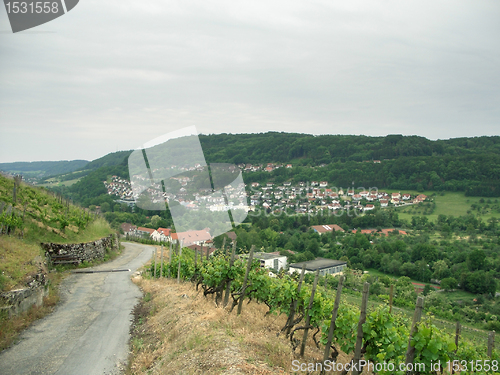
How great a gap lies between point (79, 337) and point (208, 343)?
13.6ft

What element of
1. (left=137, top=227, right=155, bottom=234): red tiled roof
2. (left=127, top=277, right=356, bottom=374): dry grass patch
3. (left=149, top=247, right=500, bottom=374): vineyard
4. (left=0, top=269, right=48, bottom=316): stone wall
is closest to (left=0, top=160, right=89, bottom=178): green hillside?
(left=137, top=227, right=155, bottom=234): red tiled roof

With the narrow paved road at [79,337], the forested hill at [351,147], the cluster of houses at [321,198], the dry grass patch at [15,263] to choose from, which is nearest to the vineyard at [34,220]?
the dry grass patch at [15,263]

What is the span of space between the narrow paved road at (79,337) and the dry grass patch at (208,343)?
50 centimetres

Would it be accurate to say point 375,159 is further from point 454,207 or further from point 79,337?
point 79,337

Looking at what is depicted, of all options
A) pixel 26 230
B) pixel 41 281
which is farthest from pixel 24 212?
pixel 41 281

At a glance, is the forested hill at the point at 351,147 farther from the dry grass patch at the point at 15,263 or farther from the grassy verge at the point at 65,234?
the dry grass patch at the point at 15,263

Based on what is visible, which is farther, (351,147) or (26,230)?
(351,147)

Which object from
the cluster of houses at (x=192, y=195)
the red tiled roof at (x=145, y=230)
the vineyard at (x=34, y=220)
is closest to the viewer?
the cluster of houses at (x=192, y=195)

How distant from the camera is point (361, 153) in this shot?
4149 inches

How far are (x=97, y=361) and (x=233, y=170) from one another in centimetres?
805

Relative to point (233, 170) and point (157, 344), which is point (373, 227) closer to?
point (233, 170)

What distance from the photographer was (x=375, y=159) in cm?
10238

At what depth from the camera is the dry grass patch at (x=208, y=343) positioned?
210 inches

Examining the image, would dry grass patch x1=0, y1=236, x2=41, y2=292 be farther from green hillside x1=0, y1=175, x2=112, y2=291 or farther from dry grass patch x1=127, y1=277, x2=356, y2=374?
dry grass patch x1=127, y1=277, x2=356, y2=374
